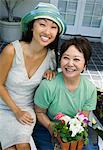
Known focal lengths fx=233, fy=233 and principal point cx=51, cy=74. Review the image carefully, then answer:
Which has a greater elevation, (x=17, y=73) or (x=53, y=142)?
(x=17, y=73)

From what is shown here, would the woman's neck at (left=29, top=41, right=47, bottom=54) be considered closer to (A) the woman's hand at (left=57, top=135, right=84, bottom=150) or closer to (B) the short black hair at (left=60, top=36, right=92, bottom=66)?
(B) the short black hair at (left=60, top=36, right=92, bottom=66)

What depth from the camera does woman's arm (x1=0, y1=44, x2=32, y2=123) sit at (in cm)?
130

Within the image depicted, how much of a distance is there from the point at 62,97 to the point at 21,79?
10.1 inches

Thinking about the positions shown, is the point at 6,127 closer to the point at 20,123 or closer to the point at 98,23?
the point at 20,123

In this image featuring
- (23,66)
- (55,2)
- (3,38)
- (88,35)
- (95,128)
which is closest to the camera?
(23,66)

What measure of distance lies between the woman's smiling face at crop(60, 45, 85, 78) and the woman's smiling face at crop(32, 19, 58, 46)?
0.40 feet

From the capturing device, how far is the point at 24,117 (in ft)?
4.25

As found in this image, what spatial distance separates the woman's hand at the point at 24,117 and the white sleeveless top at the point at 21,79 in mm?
90

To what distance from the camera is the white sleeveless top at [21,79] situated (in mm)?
1328

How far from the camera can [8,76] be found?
1.35 meters

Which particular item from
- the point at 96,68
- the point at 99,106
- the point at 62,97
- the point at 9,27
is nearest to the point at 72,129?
the point at 62,97

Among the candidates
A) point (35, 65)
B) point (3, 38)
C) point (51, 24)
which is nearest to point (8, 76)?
point (35, 65)

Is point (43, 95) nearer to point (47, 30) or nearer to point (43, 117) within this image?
point (43, 117)

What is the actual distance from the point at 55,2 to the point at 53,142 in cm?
346
